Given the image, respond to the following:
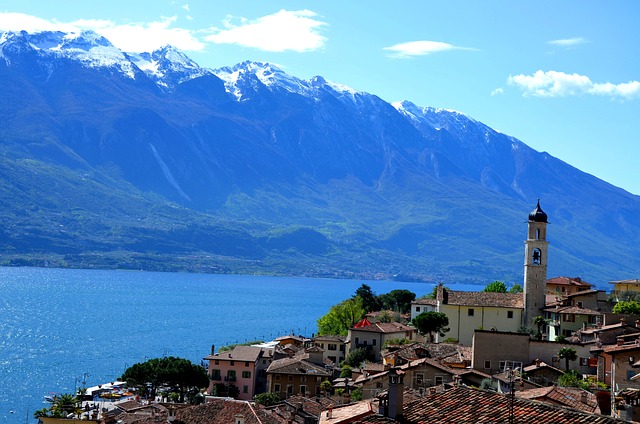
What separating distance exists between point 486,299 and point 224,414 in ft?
102

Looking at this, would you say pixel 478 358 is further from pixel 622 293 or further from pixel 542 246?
pixel 622 293

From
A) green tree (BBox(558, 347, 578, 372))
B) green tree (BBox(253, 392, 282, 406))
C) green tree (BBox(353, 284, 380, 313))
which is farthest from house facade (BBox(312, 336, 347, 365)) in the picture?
green tree (BBox(558, 347, 578, 372))

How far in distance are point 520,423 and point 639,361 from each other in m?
22.6

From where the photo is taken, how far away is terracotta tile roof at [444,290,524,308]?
67250 millimetres

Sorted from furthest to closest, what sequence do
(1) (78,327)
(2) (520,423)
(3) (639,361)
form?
1. (1) (78,327)
2. (3) (639,361)
3. (2) (520,423)

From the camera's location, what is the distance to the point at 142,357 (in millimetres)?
116000

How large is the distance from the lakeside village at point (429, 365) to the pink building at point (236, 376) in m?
0.09

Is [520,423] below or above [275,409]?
above

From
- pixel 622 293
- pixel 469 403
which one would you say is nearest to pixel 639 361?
pixel 469 403

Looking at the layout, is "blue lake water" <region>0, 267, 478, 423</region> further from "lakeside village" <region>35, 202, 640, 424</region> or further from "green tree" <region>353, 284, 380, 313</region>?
"green tree" <region>353, 284, 380, 313</region>

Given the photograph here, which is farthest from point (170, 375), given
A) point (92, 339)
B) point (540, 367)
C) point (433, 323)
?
point (92, 339)

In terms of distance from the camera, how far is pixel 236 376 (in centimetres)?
6925

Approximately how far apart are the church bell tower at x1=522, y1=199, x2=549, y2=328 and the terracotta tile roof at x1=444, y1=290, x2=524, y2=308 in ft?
2.59


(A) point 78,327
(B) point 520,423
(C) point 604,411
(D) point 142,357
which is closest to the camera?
(B) point 520,423
